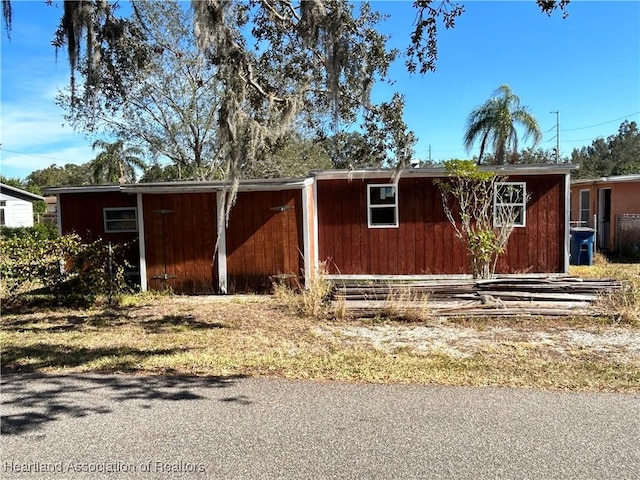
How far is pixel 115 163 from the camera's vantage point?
927 inches

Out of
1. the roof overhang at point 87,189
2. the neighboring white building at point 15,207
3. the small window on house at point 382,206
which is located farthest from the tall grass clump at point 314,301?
the neighboring white building at point 15,207

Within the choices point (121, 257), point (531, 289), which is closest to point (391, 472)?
point (531, 289)

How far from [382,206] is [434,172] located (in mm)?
1335

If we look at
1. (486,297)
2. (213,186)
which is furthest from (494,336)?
(213,186)

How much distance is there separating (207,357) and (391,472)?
2.78 m

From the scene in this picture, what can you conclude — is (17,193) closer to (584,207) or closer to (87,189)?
(87,189)

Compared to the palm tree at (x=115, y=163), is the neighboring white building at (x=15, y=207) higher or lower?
lower

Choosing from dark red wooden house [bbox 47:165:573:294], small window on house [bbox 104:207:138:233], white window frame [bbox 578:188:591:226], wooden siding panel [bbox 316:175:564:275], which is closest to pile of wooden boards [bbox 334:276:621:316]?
dark red wooden house [bbox 47:165:573:294]

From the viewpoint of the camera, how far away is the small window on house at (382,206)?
10.8 meters

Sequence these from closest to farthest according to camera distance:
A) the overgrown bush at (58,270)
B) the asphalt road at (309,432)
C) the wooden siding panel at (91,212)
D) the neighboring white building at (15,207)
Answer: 1. the asphalt road at (309,432)
2. the overgrown bush at (58,270)
3. the wooden siding panel at (91,212)
4. the neighboring white building at (15,207)

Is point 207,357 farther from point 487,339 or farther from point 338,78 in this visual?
point 338,78

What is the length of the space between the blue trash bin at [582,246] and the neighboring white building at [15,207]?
87.2ft

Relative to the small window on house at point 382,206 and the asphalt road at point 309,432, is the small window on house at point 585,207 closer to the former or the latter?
the small window on house at point 382,206

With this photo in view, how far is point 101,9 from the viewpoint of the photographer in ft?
20.5
